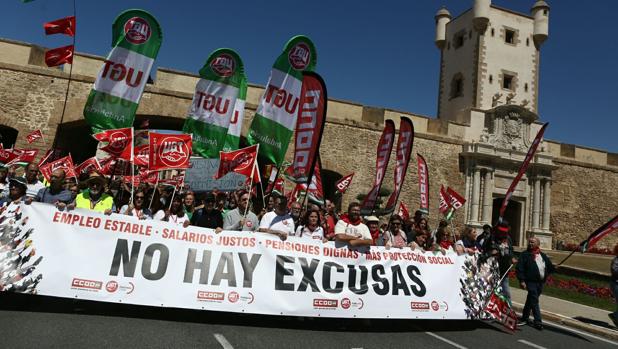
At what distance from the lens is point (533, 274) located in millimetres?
6836

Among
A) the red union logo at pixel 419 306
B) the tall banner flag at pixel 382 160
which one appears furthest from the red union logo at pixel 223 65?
the red union logo at pixel 419 306

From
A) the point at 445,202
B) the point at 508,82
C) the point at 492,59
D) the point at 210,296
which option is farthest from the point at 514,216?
the point at 210,296

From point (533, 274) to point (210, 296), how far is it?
210 inches

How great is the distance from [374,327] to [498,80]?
24.9 metres

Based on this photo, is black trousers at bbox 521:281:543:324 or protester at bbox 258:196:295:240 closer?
protester at bbox 258:196:295:240

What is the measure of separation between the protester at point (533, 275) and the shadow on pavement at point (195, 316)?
53.0 inches

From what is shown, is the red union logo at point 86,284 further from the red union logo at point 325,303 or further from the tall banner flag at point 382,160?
the tall banner flag at point 382,160

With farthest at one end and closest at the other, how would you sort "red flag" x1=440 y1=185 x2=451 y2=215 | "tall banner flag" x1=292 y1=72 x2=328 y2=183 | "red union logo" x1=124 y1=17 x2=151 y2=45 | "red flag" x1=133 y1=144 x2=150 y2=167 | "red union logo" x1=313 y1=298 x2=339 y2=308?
"red flag" x1=440 y1=185 x2=451 y2=215
"red flag" x1=133 y1=144 x2=150 y2=167
"red union logo" x1=124 y1=17 x2=151 y2=45
"tall banner flag" x1=292 y1=72 x2=328 y2=183
"red union logo" x1=313 y1=298 x2=339 y2=308

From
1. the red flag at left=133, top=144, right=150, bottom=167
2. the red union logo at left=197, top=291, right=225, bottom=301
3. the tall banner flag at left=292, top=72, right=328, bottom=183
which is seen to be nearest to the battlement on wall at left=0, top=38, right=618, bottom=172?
the red flag at left=133, top=144, right=150, bottom=167

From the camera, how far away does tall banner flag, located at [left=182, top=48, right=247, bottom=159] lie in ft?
31.2

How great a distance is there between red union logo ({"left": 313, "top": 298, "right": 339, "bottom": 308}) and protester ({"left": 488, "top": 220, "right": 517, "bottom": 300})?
335cm

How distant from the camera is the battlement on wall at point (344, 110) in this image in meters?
16.9

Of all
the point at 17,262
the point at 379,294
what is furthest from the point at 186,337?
the point at 379,294

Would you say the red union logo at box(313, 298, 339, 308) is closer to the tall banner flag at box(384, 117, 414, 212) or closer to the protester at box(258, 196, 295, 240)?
the protester at box(258, 196, 295, 240)
